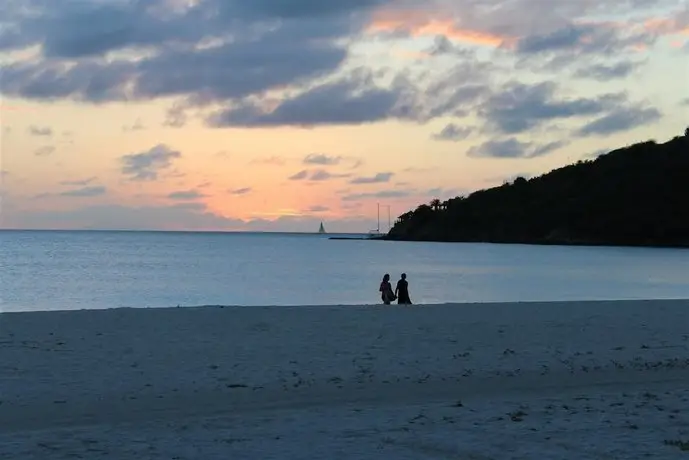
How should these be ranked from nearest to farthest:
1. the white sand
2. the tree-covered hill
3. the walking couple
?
the white sand
the walking couple
the tree-covered hill

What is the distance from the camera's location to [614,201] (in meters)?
158

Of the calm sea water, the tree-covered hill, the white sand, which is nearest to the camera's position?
the white sand

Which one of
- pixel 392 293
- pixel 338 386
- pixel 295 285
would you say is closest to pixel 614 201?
pixel 295 285

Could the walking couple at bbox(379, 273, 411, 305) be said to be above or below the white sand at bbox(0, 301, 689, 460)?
above

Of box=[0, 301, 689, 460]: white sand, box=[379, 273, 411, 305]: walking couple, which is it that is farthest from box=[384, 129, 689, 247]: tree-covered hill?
box=[0, 301, 689, 460]: white sand

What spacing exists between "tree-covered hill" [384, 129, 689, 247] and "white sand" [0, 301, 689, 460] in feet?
442

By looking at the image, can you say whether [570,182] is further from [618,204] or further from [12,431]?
[12,431]

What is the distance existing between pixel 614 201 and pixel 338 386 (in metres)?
153

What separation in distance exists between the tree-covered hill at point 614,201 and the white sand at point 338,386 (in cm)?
13467

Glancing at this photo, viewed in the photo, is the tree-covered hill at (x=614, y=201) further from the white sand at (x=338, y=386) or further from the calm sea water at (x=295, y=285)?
the white sand at (x=338, y=386)

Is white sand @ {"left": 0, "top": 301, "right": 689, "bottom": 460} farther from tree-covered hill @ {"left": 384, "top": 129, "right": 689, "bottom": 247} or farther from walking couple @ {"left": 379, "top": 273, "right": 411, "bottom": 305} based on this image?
tree-covered hill @ {"left": 384, "top": 129, "right": 689, "bottom": 247}

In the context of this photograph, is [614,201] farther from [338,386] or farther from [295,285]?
[338,386]

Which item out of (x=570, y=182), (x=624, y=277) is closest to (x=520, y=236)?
(x=570, y=182)

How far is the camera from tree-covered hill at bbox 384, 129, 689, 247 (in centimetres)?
14950
